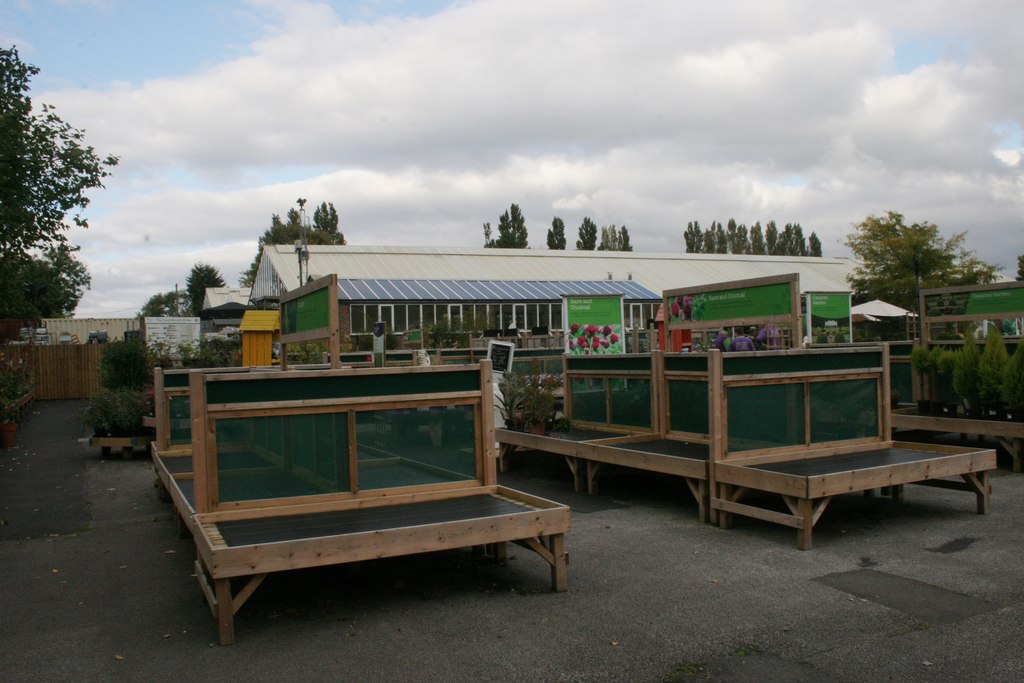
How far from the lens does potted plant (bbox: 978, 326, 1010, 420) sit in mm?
11820

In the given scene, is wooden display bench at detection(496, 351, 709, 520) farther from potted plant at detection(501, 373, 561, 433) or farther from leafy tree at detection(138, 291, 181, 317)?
leafy tree at detection(138, 291, 181, 317)

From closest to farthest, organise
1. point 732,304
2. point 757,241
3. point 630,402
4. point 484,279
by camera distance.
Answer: point 732,304
point 630,402
point 484,279
point 757,241

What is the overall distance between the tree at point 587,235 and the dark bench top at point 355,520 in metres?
68.9

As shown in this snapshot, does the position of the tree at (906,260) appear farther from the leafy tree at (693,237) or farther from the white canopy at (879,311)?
the leafy tree at (693,237)

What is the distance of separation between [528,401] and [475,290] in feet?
94.3

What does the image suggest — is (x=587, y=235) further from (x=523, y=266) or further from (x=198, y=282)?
(x=198, y=282)

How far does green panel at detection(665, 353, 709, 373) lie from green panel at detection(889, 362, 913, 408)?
6466 millimetres

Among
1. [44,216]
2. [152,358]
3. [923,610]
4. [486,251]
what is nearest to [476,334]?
[152,358]

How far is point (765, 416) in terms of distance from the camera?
30.2 feet

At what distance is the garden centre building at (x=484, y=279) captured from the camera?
3721cm

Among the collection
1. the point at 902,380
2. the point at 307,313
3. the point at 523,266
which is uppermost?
the point at 523,266

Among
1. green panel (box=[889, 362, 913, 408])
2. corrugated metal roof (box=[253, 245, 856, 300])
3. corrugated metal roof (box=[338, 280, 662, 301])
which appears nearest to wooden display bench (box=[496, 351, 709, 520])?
green panel (box=[889, 362, 913, 408])

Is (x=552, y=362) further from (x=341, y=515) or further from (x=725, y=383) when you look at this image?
(x=341, y=515)

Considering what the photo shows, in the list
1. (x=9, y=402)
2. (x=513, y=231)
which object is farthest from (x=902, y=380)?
(x=513, y=231)
